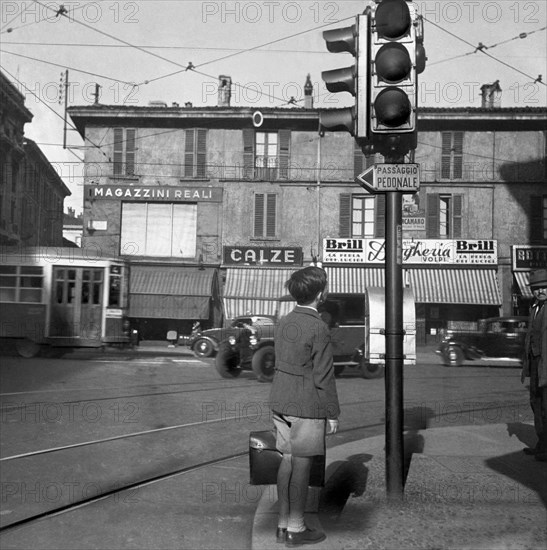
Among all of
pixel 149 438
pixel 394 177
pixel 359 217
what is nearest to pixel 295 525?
pixel 394 177

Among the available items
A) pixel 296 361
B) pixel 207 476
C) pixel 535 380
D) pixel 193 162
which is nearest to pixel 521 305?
pixel 193 162

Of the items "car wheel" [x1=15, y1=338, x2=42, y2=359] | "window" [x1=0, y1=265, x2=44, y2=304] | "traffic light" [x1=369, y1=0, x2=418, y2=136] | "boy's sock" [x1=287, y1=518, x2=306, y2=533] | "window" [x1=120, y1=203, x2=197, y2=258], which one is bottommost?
"boy's sock" [x1=287, y1=518, x2=306, y2=533]

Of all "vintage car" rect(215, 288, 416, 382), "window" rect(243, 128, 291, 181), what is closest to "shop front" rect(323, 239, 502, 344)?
"window" rect(243, 128, 291, 181)

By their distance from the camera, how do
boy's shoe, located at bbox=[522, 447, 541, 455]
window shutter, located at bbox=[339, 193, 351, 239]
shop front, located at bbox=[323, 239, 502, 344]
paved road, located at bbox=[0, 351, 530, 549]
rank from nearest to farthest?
1. paved road, located at bbox=[0, 351, 530, 549]
2. boy's shoe, located at bbox=[522, 447, 541, 455]
3. shop front, located at bbox=[323, 239, 502, 344]
4. window shutter, located at bbox=[339, 193, 351, 239]

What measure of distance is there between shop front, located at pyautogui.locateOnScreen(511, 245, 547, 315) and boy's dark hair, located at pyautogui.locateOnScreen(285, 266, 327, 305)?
17391 millimetres

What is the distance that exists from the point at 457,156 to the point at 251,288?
27.0 ft

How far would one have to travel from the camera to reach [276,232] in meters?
21.9

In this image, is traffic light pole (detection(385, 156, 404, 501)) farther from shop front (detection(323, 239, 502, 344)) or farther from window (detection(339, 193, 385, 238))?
window (detection(339, 193, 385, 238))

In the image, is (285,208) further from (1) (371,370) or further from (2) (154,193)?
(1) (371,370)

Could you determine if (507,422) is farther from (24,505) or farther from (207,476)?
(24,505)

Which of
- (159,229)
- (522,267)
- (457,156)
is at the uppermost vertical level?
(457,156)

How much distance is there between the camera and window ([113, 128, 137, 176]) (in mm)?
23391

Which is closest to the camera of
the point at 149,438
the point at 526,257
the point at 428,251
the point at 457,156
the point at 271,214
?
the point at 149,438

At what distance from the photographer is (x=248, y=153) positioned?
75.7ft
